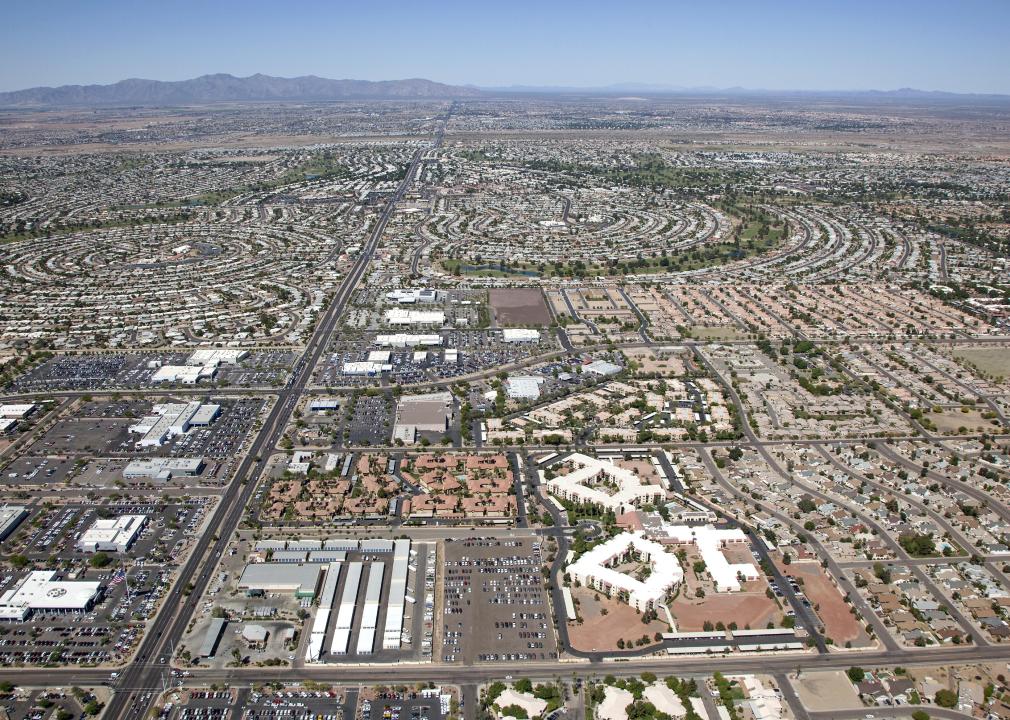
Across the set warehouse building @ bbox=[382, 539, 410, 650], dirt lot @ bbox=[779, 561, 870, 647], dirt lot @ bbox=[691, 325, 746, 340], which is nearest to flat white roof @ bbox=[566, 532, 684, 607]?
dirt lot @ bbox=[779, 561, 870, 647]

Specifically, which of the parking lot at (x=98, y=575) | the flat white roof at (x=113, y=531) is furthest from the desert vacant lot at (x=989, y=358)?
the flat white roof at (x=113, y=531)

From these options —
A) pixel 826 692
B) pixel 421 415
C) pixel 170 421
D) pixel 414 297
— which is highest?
pixel 414 297

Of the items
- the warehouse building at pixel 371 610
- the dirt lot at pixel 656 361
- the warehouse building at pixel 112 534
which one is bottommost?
the warehouse building at pixel 371 610

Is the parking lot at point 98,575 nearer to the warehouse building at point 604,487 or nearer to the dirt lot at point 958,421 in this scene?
the warehouse building at point 604,487

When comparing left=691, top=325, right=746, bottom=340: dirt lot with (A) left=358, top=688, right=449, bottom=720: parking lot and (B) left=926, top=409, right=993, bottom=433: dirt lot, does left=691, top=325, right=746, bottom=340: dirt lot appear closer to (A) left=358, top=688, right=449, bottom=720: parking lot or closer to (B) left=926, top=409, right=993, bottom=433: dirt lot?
(B) left=926, top=409, right=993, bottom=433: dirt lot

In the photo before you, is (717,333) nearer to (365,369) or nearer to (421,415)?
(421,415)

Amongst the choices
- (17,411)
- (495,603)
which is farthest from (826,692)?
(17,411)
